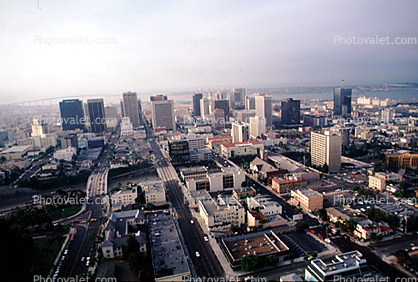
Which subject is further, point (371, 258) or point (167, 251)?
point (167, 251)

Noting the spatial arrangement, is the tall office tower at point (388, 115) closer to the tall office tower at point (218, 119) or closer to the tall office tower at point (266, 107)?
the tall office tower at point (266, 107)

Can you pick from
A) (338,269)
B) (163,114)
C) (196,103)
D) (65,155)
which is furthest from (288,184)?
(196,103)

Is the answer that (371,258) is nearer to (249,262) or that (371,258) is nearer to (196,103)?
(249,262)

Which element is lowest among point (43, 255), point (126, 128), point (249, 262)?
point (43, 255)

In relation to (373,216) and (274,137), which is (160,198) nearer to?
(373,216)

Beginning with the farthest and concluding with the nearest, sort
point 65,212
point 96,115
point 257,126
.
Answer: point 96,115, point 257,126, point 65,212

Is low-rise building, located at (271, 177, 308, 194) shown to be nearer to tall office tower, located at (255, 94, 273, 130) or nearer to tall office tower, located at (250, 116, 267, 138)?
tall office tower, located at (250, 116, 267, 138)

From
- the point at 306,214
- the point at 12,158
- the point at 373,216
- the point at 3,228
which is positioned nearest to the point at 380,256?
the point at 373,216
